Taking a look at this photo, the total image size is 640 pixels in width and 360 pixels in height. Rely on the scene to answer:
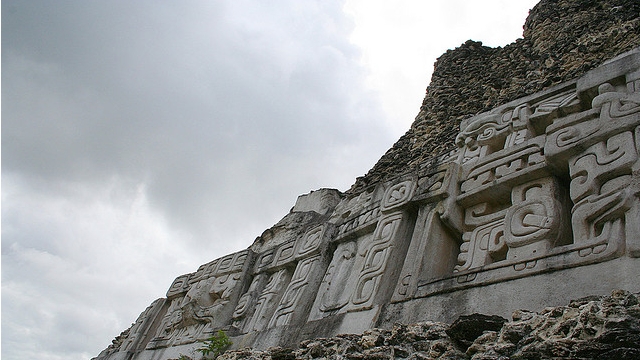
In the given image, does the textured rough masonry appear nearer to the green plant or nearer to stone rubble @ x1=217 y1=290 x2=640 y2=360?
stone rubble @ x1=217 y1=290 x2=640 y2=360

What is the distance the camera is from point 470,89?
6484 mm

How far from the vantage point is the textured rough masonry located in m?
2.29

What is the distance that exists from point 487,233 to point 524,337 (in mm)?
1315

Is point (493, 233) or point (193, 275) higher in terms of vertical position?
point (193, 275)

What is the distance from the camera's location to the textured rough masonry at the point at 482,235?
2287 mm

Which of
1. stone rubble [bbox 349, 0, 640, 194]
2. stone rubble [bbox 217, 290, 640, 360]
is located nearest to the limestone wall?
stone rubble [bbox 217, 290, 640, 360]

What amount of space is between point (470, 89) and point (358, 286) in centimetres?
399

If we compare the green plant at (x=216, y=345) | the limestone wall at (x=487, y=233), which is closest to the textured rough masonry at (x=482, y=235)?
the limestone wall at (x=487, y=233)

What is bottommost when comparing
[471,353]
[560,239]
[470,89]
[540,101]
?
[471,353]

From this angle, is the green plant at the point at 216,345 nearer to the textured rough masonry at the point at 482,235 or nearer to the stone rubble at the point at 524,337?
the textured rough masonry at the point at 482,235

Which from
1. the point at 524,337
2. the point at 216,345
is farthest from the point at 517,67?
the point at 524,337

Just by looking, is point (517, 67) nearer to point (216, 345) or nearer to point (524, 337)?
point (216, 345)

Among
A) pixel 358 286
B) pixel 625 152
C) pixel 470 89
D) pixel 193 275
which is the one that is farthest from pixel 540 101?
pixel 193 275

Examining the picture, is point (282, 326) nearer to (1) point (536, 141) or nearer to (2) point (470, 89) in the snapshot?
(1) point (536, 141)
